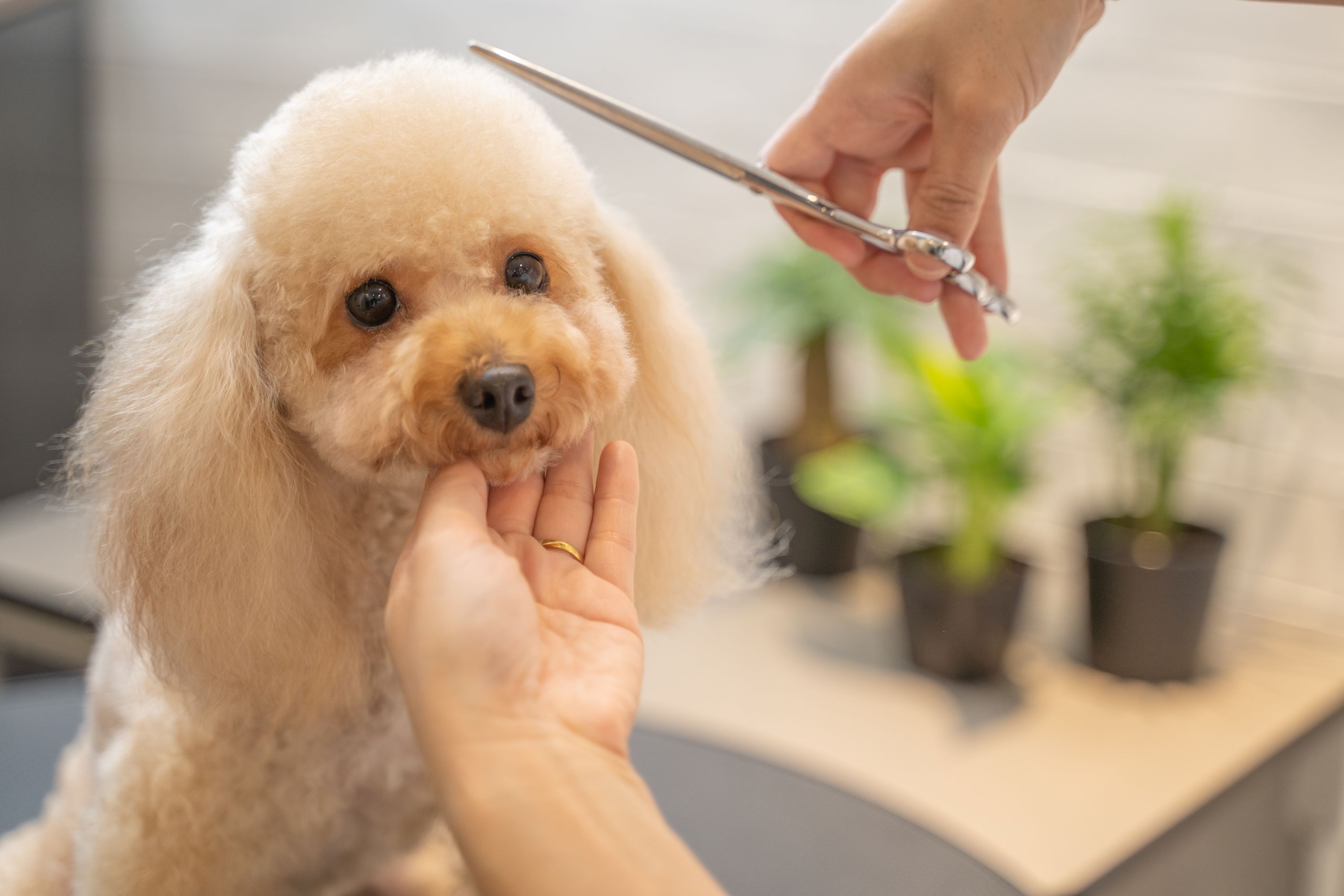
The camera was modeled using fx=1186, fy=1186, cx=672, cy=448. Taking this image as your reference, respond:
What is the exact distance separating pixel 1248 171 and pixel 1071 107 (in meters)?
0.28

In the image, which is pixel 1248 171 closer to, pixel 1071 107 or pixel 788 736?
pixel 1071 107

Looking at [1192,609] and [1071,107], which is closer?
[1192,609]

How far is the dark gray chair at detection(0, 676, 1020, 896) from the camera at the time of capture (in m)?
1.03

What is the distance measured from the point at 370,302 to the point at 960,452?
1147 mm

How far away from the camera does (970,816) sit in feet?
4.95

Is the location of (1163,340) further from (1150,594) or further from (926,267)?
(926,267)

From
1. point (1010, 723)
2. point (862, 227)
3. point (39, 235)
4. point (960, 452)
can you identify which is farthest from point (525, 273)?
point (39, 235)

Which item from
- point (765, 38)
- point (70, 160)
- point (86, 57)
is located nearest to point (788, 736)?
point (765, 38)

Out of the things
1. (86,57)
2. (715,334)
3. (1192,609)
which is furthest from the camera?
(86,57)

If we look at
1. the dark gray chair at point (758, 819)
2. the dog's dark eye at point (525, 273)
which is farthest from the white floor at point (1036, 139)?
the dark gray chair at point (758, 819)

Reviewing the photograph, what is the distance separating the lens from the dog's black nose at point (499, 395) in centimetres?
67

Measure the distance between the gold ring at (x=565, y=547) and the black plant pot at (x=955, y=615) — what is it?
1084mm

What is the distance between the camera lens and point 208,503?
0.75 m

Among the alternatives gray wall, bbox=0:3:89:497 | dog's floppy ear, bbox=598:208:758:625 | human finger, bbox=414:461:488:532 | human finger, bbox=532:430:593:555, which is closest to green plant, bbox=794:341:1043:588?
dog's floppy ear, bbox=598:208:758:625
